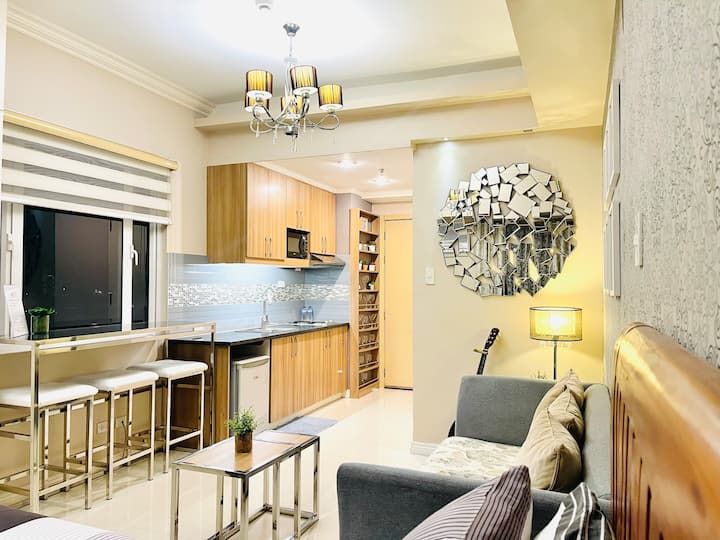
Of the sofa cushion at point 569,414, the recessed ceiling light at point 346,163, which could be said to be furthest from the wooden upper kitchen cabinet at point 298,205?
the sofa cushion at point 569,414

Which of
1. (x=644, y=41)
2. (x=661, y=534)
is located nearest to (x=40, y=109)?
(x=644, y=41)

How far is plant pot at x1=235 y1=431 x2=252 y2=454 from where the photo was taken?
2594 millimetres

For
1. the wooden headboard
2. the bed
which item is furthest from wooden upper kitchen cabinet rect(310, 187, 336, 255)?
the wooden headboard

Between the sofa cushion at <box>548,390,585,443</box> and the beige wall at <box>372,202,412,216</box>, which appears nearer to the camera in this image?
the sofa cushion at <box>548,390,585,443</box>

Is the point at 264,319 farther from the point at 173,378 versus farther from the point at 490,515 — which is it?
the point at 490,515

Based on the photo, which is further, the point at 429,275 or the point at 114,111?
the point at 429,275

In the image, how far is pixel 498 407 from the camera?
3107mm

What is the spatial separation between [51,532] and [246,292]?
13.1 feet

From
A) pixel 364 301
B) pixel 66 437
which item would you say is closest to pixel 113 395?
pixel 66 437

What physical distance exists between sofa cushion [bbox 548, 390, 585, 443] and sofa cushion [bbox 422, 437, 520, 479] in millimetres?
375

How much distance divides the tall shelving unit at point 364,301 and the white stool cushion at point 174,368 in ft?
8.47

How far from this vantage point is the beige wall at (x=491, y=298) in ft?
12.0

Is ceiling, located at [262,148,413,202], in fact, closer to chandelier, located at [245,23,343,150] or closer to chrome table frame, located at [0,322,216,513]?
chandelier, located at [245,23,343,150]

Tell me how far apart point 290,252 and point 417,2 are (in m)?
2.98
